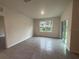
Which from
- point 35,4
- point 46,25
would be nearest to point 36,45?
point 35,4

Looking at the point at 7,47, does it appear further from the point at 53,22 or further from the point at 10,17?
the point at 53,22

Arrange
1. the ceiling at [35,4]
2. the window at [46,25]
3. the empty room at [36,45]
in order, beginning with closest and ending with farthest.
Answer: the empty room at [36,45] < the ceiling at [35,4] < the window at [46,25]

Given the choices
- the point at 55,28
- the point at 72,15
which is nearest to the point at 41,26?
the point at 55,28

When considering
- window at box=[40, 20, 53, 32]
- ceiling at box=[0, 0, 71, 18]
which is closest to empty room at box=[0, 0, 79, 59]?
ceiling at box=[0, 0, 71, 18]

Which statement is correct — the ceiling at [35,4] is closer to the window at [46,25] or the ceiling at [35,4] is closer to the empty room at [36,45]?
the empty room at [36,45]

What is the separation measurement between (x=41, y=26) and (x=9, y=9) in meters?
4.78

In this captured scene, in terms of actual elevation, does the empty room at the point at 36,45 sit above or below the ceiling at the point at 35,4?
below

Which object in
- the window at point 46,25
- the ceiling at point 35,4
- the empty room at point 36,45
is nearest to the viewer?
the empty room at point 36,45

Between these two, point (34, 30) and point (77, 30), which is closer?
point (77, 30)

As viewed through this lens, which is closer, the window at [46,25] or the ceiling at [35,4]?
the ceiling at [35,4]

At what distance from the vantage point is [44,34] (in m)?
8.29

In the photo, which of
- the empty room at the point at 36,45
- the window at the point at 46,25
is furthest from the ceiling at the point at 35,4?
the window at the point at 46,25

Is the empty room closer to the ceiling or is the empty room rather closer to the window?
A: the ceiling

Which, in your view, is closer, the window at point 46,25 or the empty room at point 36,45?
the empty room at point 36,45
